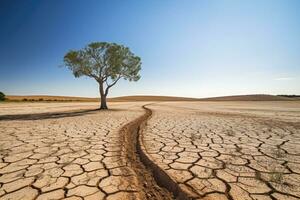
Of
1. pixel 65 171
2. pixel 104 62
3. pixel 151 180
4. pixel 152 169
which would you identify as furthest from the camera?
pixel 104 62

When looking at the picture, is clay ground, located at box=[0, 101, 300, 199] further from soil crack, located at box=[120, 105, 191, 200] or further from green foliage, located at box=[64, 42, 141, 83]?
green foliage, located at box=[64, 42, 141, 83]

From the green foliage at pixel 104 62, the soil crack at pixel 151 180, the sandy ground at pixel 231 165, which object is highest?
the green foliage at pixel 104 62

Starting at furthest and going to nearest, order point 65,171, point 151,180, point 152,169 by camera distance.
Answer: point 152,169 < point 65,171 < point 151,180

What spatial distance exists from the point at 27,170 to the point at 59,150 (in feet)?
3.69

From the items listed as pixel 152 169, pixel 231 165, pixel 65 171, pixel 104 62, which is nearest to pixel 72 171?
pixel 65 171

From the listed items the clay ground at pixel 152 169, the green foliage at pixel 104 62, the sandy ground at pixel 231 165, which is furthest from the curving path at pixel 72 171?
the green foliage at pixel 104 62

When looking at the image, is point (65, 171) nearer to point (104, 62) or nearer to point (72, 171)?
point (72, 171)

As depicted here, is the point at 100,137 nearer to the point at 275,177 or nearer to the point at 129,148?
the point at 129,148

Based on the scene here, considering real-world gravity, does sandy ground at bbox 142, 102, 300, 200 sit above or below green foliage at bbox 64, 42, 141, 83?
below

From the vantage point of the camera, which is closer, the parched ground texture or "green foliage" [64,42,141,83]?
the parched ground texture

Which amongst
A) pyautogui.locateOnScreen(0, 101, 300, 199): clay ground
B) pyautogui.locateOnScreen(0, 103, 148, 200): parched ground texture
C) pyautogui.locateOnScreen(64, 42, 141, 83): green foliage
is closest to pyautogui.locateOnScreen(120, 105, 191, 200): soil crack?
pyautogui.locateOnScreen(0, 101, 300, 199): clay ground

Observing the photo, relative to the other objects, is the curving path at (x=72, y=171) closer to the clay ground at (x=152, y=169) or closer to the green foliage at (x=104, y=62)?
the clay ground at (x=152, y=169)

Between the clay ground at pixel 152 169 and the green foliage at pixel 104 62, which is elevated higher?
the green foliage at pixel 104 62

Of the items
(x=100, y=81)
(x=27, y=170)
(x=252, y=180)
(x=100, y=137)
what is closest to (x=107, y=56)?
(x=100, y=81)
